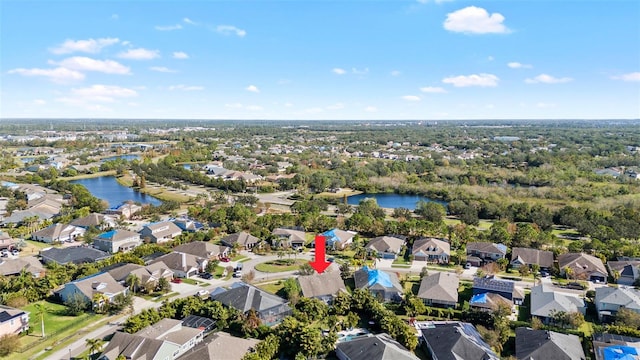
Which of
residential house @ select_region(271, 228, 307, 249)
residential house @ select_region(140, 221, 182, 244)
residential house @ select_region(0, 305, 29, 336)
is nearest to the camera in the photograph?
residential house @ select_region(0, 305, 29, 336)

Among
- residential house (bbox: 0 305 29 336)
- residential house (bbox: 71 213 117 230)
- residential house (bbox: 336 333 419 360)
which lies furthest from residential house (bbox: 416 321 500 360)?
residential house (bbox: 71 213 117 230)

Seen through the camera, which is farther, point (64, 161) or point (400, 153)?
point (400, 153)

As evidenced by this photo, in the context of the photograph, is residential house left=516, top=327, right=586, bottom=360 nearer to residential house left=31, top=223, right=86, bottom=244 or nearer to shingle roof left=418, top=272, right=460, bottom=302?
shingle roof left=418, top=272, right=460, bottom=302

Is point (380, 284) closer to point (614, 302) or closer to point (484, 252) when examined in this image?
point (484, 252)

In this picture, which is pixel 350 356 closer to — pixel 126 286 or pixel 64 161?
pixel 126 286

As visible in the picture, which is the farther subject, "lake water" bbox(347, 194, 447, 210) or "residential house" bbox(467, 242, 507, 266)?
Answer: "lake water" bbox(347, 194, 447, 210)

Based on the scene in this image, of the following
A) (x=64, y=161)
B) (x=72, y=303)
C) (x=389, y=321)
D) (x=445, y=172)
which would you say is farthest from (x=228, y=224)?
(x=64, y=161)

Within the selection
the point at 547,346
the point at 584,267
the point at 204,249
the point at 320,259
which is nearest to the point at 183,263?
the point at 204,249
